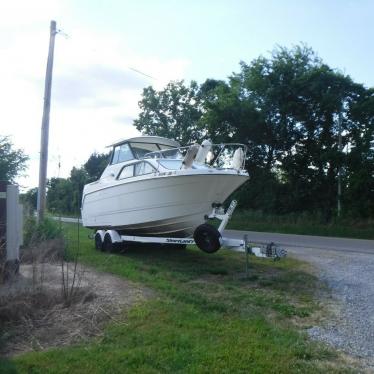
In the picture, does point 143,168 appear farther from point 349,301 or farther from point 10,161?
point 10,161

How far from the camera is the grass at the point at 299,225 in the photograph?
2147cm

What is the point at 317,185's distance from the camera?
26.5m

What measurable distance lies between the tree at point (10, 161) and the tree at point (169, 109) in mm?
20175

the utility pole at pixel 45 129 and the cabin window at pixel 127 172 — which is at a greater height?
the utility pole at pixel 45 129

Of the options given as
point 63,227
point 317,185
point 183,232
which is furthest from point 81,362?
point 317,185

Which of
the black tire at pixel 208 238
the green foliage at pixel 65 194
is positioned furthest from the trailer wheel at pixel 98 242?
the black tire at pixel 208 238

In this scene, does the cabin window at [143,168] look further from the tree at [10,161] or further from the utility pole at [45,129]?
the tree at [10,161]

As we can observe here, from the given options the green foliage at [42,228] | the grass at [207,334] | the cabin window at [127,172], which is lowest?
the grass at [207,334]

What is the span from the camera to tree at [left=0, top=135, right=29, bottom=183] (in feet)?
71.2

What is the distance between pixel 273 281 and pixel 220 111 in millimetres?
20857

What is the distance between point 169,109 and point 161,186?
33.6 m

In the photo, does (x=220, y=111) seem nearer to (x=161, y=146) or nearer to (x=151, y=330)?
(x=161, y=146)

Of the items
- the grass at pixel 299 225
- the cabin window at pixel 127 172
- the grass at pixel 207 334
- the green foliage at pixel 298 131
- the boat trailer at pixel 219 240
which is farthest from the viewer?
the green foliage at pixel 298 131

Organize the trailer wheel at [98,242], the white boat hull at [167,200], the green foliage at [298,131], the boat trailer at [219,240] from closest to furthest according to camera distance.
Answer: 1. the boat trailer at [219,240]
2. the white boat hull at [167,200]
3. the trailer wheel at [98,242]
4. the green foliage at [298,131]
